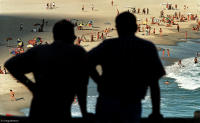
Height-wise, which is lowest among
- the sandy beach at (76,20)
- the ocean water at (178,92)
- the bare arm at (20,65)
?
the ocean water at (178,92)

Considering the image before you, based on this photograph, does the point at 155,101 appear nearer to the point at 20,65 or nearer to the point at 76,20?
the point at 20,65

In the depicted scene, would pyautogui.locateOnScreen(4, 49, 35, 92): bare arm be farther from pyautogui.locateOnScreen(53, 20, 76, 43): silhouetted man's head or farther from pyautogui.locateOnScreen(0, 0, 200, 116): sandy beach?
pyautogui.locateOnScreen(0, 0, 200, 116): sandy beach

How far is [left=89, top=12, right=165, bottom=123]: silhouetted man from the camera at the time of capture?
492 centimetres

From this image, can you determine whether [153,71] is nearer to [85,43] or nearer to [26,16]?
[85,43]

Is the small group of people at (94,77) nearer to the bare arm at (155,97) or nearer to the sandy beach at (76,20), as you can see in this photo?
the bare arm at (155,97)

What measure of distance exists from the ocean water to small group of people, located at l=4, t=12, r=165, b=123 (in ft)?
55.9

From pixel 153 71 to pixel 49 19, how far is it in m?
55.2

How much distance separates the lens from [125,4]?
76.5m

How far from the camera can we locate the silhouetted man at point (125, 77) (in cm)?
492

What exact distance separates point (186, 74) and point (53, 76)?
28.2 m

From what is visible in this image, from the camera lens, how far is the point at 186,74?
3247 centimetres

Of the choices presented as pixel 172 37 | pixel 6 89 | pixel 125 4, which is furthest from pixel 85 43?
pixel 125 4

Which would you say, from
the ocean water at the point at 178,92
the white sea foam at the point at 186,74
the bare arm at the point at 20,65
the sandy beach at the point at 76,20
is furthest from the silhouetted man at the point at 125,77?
the white sea foam at the point at 186,74

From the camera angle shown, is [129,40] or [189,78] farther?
[189,78]
